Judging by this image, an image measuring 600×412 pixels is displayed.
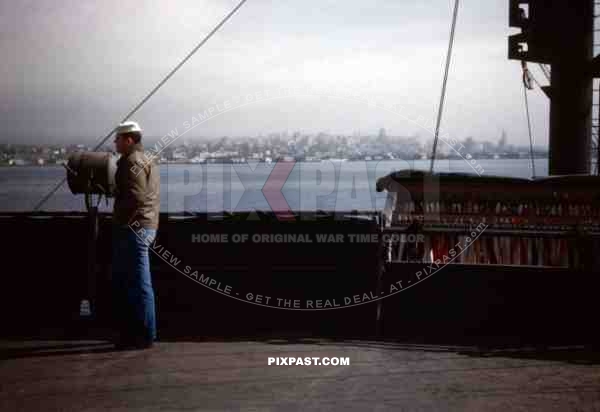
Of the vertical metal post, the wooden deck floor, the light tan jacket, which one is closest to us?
the wooden deck floor

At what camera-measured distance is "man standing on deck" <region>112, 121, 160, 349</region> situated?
5887 mm

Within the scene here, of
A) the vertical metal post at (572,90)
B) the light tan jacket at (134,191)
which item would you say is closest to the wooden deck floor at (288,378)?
the light tan jacket at (134,191)

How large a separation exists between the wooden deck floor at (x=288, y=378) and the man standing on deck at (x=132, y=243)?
0.24 m

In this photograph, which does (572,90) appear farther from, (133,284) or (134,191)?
(133,284)

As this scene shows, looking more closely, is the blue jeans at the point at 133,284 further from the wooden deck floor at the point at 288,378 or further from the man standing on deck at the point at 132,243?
the wooden deck floor at the point at 288,378

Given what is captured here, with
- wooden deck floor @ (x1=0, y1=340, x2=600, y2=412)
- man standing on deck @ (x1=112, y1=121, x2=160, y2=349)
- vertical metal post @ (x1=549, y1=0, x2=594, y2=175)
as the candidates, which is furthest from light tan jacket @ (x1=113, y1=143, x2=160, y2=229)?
vertical metal post @ (x1=549, y1=0, x2=594, y2=175)

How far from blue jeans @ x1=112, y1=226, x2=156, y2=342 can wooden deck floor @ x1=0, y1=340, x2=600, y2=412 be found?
232 mm

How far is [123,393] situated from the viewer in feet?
15.3

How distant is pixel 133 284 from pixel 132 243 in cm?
36

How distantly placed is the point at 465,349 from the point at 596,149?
345 inches

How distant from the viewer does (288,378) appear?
5008mm

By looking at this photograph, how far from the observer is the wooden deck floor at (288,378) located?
176 inches

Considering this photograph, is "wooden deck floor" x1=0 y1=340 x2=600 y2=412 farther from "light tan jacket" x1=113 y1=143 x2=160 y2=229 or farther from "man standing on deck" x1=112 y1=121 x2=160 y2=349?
"light tan jacket" x1=113 y1=143 x2=160 y2=229

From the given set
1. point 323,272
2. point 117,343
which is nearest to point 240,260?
point 323,272
